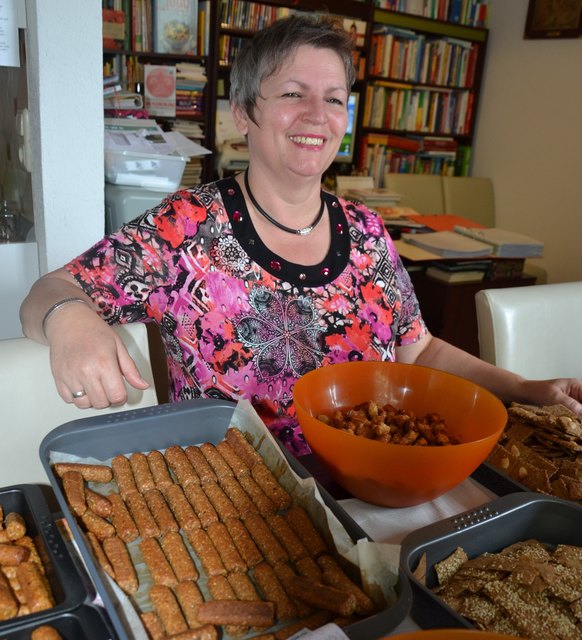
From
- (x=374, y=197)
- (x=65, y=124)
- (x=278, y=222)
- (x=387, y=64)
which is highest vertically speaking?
(x=387, y=64)

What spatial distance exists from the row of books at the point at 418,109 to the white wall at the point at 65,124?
10.9 ft

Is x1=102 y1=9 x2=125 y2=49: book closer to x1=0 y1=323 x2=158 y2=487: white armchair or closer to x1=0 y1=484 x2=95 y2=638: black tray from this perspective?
x1=0 y1=323 x2=158 y2=487: white armchair

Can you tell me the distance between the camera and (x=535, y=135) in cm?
478

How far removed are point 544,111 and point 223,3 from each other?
2.42 metres

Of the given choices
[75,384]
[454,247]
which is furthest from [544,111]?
[75,384]

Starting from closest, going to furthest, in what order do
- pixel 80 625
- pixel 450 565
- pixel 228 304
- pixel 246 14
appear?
pixel 80 625 < pixel 450 565 < pixel 228 304 < pixel 246 14

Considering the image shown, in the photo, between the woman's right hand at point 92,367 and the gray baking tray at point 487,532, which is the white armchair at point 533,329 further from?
the woman's right hand at point 92,367

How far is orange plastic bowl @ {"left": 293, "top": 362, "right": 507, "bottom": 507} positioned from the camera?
884mm

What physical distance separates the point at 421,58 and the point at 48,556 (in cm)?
494

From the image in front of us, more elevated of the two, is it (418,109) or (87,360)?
(418,109)

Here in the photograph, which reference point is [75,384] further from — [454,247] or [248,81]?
[454,247]

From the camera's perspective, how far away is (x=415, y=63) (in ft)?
16.2

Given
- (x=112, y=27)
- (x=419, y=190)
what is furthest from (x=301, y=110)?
(x=419, y=190)

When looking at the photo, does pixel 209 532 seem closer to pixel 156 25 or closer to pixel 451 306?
pixel 451 306
